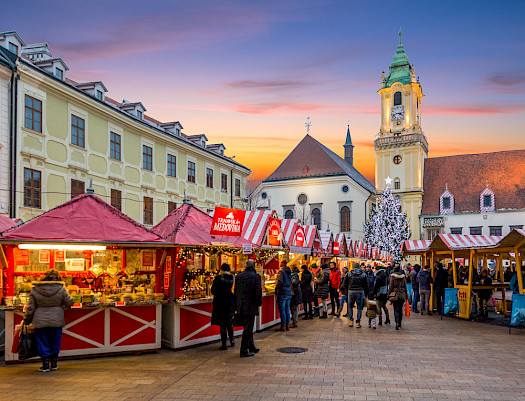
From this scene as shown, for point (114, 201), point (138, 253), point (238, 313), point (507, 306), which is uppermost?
point (114, 201)

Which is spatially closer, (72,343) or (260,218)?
(72,343)

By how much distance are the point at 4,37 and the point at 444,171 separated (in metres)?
53.5

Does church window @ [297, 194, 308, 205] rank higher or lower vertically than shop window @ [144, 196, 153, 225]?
higher

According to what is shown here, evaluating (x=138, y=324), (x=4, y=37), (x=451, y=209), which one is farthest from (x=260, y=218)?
(x=451, y=209)

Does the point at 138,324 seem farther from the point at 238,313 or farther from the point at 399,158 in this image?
the point at 399,158

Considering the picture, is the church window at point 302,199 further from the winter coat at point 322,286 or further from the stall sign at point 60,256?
the stall sign at point 60,256

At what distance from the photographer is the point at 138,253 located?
1191 cm

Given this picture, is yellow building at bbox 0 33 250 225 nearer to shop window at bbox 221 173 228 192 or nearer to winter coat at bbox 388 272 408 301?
shop window at bbox 221 173 228 192

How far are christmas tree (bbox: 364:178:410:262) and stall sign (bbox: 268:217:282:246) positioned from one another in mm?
39764

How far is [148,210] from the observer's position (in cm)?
2839

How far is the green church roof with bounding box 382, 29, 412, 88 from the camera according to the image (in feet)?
206

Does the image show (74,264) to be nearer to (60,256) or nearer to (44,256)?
(60,256)

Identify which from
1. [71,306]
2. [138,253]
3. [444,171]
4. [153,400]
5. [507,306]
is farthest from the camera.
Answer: [444,171]

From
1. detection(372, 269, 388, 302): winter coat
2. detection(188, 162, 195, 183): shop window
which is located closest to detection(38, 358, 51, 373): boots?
detection(372, 269, 388, 302): winter coat
